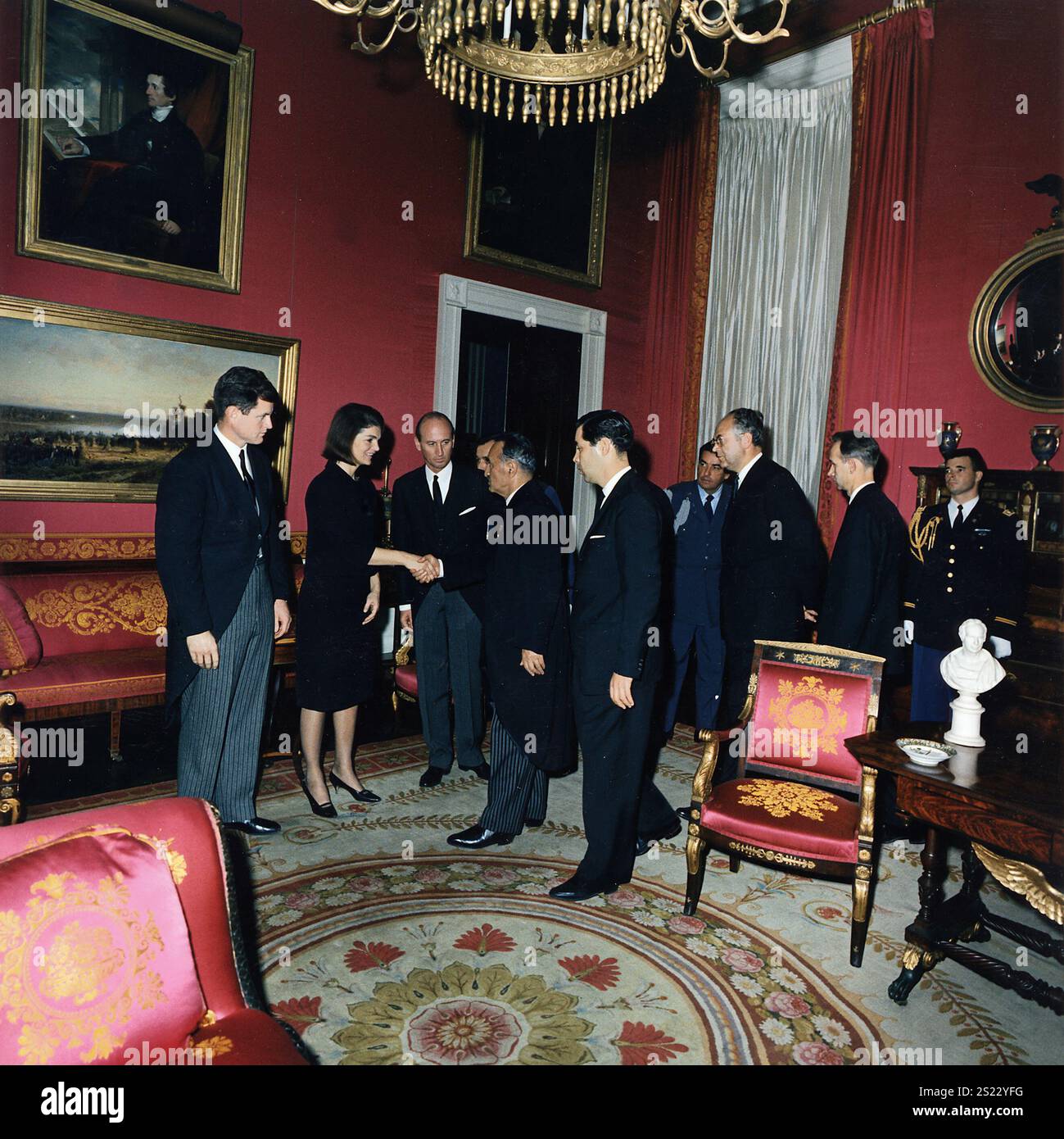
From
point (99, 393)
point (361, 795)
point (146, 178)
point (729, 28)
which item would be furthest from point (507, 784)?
point (146, 178)

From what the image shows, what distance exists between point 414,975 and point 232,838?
1.31 metres

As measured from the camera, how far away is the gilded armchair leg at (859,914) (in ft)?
9.18

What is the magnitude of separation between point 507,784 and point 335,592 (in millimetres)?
1174

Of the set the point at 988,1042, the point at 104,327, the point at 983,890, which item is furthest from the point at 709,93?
the point at 988,1042

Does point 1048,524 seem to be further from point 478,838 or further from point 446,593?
point 478,838

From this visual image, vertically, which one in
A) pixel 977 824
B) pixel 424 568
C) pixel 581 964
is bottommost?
pixel 581 964

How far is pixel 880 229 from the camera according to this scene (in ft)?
19.8

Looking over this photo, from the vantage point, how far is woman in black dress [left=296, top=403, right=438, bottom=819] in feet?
12.7

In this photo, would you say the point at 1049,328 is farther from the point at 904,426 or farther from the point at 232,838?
the point at 232,838

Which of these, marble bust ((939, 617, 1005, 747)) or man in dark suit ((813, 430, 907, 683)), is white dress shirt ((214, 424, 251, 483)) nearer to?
man in dark suit ((813, 430, 907, 683))

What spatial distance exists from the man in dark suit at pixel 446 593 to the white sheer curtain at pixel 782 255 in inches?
124

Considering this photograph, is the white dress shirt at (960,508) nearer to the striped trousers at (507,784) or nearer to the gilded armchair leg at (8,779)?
the striped trousers at (507,784)

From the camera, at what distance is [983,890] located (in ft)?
11.7

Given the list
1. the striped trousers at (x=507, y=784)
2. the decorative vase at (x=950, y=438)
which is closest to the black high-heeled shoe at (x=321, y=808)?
the striped trousers at (x=507, y=784)
